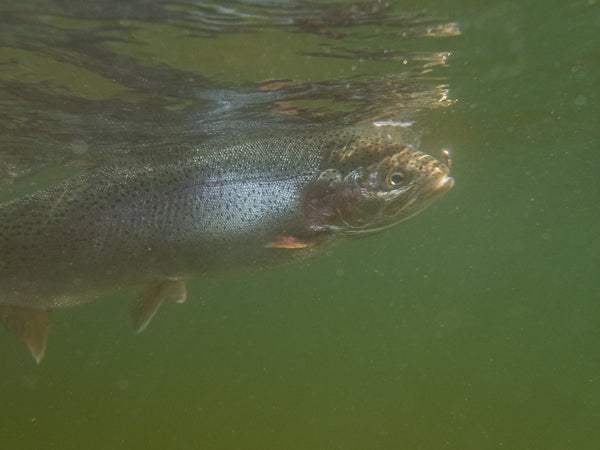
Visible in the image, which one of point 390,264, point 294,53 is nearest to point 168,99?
point 294,53

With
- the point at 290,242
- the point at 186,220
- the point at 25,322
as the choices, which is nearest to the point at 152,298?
the point at 186,220

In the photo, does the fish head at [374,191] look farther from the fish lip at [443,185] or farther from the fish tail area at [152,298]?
the fish tail area at [152,298]

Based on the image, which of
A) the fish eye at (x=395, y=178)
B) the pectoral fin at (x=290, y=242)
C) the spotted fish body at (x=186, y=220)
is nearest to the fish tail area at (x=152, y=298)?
the spotted fish body at (x=186, y=220)

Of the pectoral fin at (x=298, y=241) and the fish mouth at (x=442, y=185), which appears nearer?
the fish mouth at (x=442, y=185)

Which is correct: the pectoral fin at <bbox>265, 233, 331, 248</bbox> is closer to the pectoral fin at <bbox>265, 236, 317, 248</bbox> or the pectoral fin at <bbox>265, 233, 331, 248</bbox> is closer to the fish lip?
the pectoral fin at <bbox>265, 236, 317, 248</bbox>

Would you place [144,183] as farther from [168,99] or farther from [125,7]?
[168,99]
